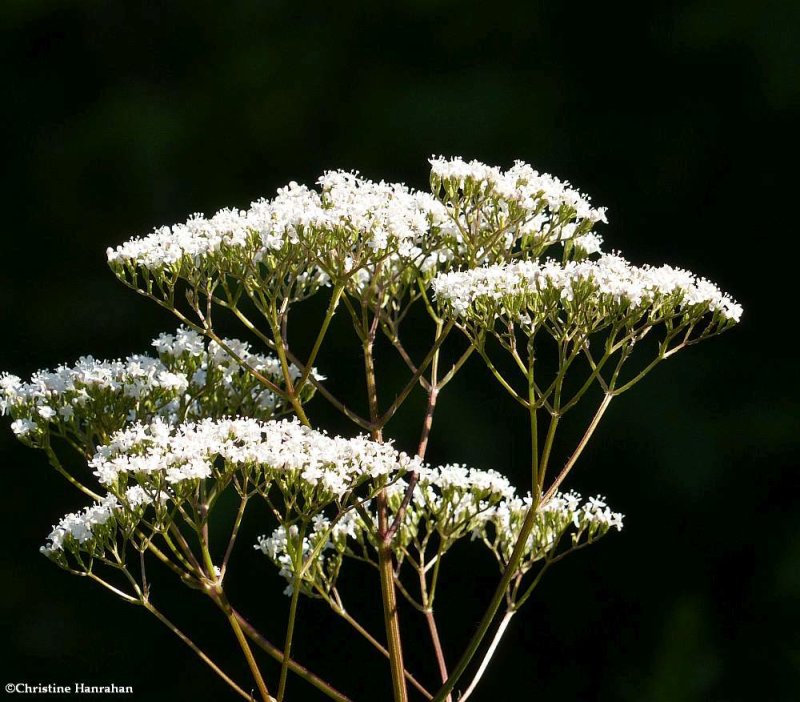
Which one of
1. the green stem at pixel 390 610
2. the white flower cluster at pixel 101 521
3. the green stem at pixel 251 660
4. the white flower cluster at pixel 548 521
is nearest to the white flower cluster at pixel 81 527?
the white flower cluster at pixel 101 521

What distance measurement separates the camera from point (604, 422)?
3.99 metres

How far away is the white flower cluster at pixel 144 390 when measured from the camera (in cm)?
228

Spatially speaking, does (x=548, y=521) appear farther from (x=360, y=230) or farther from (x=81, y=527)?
(x=81, y=527)

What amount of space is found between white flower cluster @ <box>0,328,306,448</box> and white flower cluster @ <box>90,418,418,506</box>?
29 centimetres

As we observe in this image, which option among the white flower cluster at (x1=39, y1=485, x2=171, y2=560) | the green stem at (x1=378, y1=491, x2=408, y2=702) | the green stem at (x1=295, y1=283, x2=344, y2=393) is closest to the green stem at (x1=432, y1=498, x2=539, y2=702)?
the green stem at (x1=378, y1=491, x2=408, y2=702)

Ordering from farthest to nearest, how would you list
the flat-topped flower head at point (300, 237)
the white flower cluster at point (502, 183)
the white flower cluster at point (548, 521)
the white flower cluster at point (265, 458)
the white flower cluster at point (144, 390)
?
the white flower cluster at point (548, 521), the white flower cluster at point (144, 390), the white flower cluster at point (502, 183), the flat-topped flower head at point (300, 237), the white flower cluster at point (265, 458)

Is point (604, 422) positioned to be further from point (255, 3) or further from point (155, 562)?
point (255, 3)

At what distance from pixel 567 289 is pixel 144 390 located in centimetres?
86

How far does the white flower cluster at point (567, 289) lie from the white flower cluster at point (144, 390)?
50 centimetres

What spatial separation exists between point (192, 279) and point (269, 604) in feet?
7.49

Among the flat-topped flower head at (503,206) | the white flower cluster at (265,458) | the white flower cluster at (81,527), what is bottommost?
the white flower cluster at (81,527)

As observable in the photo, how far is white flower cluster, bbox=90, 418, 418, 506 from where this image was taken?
1.92 meters

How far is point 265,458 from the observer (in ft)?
6.30

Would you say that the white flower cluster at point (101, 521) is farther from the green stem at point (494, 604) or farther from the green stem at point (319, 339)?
the green stem at point (494, 604)
